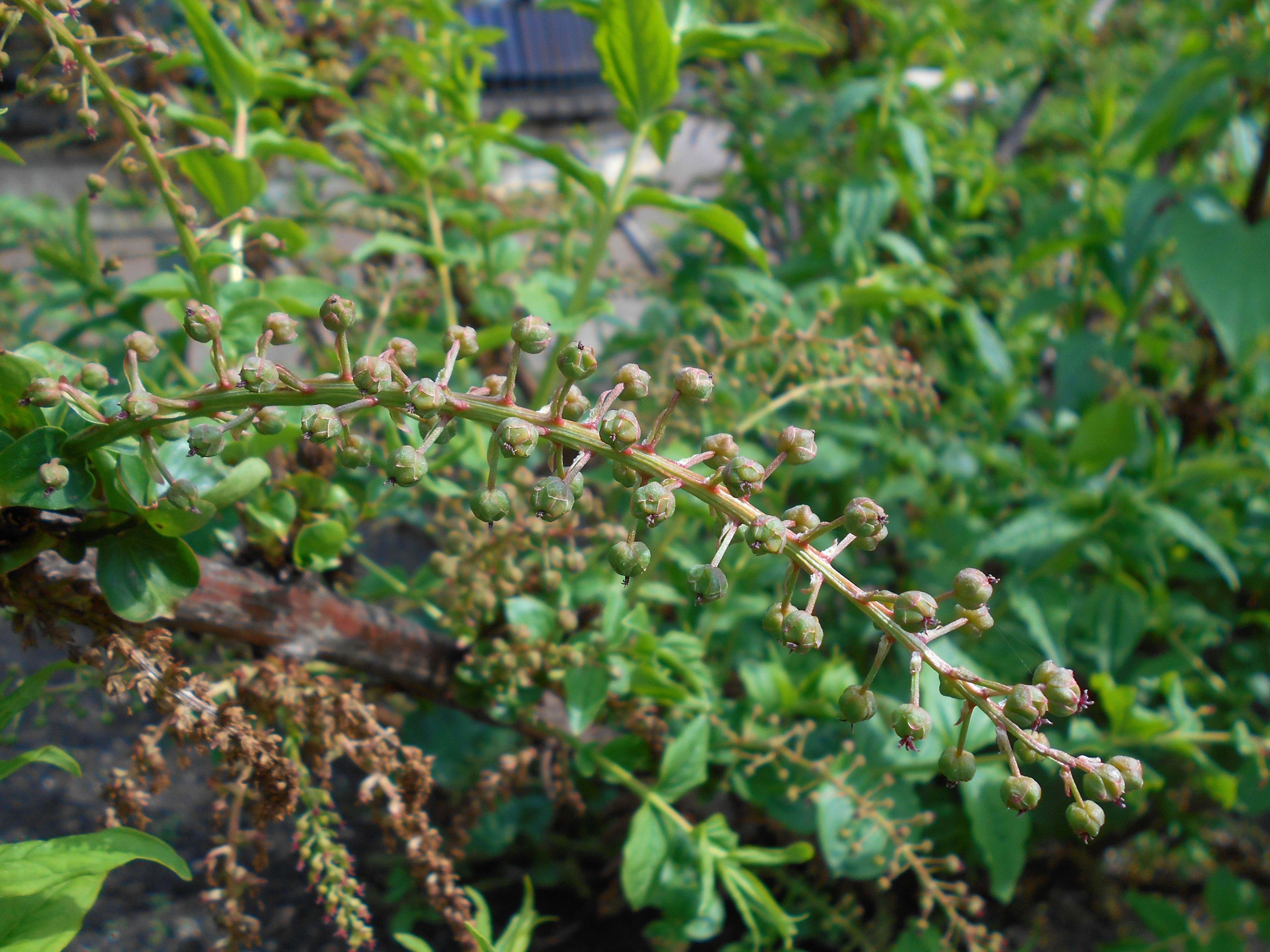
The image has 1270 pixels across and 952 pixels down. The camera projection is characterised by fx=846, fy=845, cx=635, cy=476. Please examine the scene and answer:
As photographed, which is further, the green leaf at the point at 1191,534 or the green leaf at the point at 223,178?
the green leaf at the point at 1191,534

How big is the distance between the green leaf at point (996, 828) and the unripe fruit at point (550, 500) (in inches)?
28.9

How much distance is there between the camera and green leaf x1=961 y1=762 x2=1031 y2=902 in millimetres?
935

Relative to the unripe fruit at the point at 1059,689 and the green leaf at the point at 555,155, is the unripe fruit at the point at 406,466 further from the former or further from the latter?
the green leaf at the point at 555,155

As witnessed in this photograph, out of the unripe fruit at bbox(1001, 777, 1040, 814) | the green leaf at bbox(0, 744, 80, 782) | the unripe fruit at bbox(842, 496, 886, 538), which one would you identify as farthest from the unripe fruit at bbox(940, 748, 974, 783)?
the green leaf at bbox(0, 744, 80, 782)

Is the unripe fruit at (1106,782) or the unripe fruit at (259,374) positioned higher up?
the unripe fruit at (259,374)

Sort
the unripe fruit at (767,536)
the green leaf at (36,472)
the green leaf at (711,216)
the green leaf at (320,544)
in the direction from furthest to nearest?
the green leaf at (711,216) < the green leaf at (320,544) < the green leaf at (36,472) < the unripe fruit at (767,536)

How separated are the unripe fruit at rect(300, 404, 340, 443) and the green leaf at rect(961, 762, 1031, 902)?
0.83 metres

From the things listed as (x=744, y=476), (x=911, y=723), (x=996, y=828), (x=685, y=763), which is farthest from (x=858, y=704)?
(x=996, y=828)

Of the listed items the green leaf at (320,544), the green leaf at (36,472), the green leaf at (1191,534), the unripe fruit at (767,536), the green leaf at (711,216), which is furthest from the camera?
the green leaf at (1191,534)

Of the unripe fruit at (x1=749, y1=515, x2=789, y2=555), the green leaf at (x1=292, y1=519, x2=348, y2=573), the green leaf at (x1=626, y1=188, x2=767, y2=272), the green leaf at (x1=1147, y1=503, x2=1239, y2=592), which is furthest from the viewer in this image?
the green leaf at (x1=1147, y1=503, x2=1239, y2=592)

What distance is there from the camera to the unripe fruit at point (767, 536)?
0.40 m

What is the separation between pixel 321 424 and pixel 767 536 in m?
0.22

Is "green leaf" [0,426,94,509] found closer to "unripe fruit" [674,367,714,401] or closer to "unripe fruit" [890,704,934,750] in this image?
"unripe fruit" [674,367,714,401]

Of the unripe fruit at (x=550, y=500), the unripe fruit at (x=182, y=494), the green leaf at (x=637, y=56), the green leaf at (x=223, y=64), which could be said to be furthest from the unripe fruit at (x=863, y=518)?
the green leaf at (x=223, y=64)
